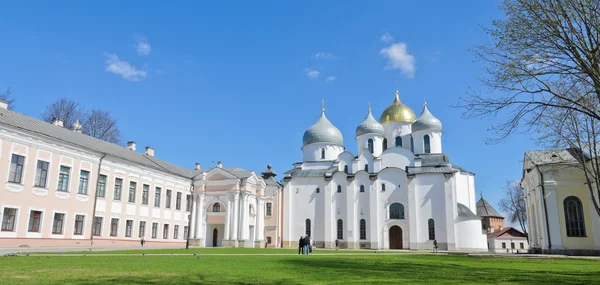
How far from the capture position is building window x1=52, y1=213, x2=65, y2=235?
28.2 metres

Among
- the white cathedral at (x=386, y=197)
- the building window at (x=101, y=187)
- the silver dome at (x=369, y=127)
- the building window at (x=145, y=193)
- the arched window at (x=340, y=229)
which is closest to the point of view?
the building window at (x=101, y=187)

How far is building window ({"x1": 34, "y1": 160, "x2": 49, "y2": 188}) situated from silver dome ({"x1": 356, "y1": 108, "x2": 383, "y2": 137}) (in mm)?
34417

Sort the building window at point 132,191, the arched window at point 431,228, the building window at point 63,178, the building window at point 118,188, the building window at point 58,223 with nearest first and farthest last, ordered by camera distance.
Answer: the building window at point 58,223 < the building window at point 63,178 < the building window at point 118,188 < the building window at point 132,191 < the arched window at point 431,228

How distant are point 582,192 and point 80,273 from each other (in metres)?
32.6

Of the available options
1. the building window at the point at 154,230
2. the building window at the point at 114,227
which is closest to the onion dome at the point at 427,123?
the building window at the point at 154,230

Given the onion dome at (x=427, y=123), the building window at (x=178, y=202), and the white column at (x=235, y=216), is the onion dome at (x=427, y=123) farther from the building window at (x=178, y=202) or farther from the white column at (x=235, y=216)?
the building window at (x=178, y=202)

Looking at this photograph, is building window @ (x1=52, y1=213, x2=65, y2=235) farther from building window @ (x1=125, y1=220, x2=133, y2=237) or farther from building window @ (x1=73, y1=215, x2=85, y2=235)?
building window @ (x1=125, y1=220, x2=133, y2=237)

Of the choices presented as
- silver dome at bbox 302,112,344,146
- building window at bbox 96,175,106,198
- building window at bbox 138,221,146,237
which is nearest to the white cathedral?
silver dome at bbox 302,112,344,146

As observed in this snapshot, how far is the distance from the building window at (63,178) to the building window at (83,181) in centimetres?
108

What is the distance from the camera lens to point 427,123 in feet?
165

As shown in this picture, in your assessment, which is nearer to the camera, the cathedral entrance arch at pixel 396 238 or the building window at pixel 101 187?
the building window at pixel 101 187

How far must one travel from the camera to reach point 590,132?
22.5m

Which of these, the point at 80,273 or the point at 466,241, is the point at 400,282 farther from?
the point at 466,241

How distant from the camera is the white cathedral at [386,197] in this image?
4382 centimetres
